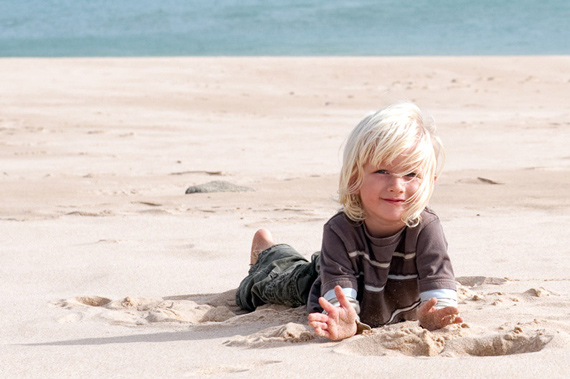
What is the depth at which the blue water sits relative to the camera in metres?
34.9

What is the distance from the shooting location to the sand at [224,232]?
2396mm

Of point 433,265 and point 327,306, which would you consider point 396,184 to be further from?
point 327,306

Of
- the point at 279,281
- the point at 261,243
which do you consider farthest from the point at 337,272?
the point at 261,243

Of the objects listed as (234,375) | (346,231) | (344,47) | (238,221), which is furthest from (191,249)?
(344,47)

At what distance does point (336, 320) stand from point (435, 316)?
1.08 feet

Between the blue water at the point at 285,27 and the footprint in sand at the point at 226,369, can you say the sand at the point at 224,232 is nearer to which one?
the footprint in sand at the point at 226,369

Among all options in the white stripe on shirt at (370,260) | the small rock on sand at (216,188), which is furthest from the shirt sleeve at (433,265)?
the small rock on sand at (216,188)

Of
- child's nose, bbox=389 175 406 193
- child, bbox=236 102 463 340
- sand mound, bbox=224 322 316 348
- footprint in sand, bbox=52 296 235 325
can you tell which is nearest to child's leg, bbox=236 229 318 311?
footprint in sand, bbox=52 296 235 325

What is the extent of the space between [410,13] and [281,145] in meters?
42.7

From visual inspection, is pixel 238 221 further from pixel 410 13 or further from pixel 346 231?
pixel 410 13

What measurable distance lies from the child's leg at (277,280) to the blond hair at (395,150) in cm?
50

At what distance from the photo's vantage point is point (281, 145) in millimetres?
9234

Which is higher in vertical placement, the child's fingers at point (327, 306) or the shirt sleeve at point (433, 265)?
the shirt sleeve at point (433, 265)

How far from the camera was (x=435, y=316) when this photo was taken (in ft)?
8.55
